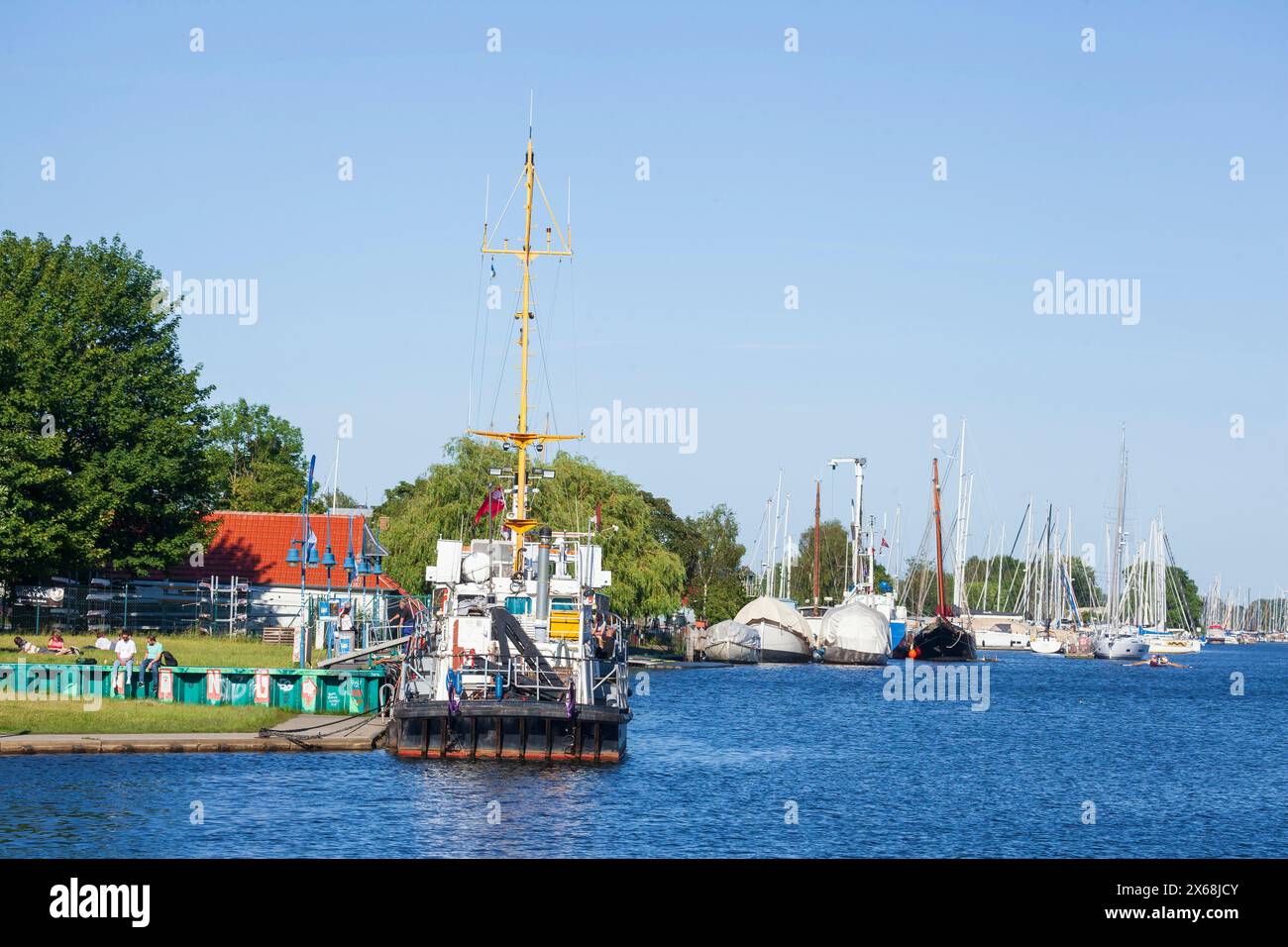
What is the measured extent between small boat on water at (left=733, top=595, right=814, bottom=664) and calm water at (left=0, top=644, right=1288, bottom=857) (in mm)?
56213

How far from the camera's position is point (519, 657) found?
38.0m

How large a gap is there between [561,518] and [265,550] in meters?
18.2

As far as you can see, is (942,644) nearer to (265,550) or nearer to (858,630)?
(858,630)

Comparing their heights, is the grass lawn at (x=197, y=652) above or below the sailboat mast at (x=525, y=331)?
below

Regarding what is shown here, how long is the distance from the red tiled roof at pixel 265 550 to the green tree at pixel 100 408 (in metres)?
7.28

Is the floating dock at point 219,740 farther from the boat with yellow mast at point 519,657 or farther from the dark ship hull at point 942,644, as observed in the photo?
the dark ship hull at point 942,644

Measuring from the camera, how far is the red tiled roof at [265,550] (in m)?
83.8

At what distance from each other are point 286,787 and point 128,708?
11248mm

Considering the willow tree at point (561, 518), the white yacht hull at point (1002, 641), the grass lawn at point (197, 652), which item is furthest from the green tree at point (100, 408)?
the white yacht hull at point (1002, 641)

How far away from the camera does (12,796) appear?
2928 cm

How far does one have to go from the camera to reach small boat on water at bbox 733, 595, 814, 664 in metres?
113

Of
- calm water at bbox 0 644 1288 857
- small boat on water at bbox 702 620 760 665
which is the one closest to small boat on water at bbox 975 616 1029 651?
small boat on water at bbox 702 620 760 665
